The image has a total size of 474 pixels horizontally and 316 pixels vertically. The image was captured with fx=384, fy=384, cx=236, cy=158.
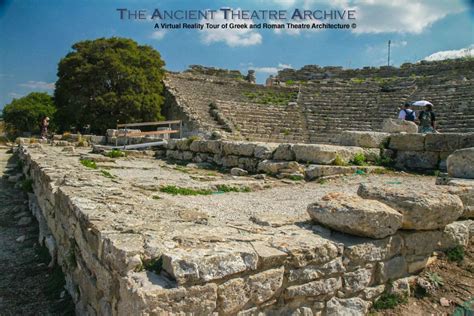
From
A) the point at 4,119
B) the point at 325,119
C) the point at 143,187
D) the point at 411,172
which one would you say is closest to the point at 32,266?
the point at 143,187

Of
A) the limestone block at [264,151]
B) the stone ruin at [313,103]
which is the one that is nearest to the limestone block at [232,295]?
the limestone block at [264,151]

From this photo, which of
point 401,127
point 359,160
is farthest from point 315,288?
point 401,127

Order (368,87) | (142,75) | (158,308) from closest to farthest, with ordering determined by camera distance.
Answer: (158,308)
(142,75)
(368,87)

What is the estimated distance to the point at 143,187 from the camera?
5.45 metres

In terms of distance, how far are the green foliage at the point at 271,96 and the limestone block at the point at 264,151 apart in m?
18.2

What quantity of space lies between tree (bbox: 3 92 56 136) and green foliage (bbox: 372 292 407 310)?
29.8m

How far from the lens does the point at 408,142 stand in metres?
8.23

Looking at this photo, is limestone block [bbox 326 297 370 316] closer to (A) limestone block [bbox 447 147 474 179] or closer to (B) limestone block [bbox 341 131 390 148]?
(A) limestone block [bbox 447 147 474 179]

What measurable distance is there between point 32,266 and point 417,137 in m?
7.35

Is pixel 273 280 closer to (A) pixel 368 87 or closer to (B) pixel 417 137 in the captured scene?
(B) pixel 417 137

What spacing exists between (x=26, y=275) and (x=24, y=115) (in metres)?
28.4

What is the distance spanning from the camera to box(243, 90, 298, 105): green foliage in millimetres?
26734

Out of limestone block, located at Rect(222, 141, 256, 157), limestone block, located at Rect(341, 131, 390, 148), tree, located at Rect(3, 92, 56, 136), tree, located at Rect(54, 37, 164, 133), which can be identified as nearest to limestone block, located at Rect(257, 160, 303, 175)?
limestone block, located at Rect(222, 141, 256, 157)

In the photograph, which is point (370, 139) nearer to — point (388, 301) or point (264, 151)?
point (264, 151)
